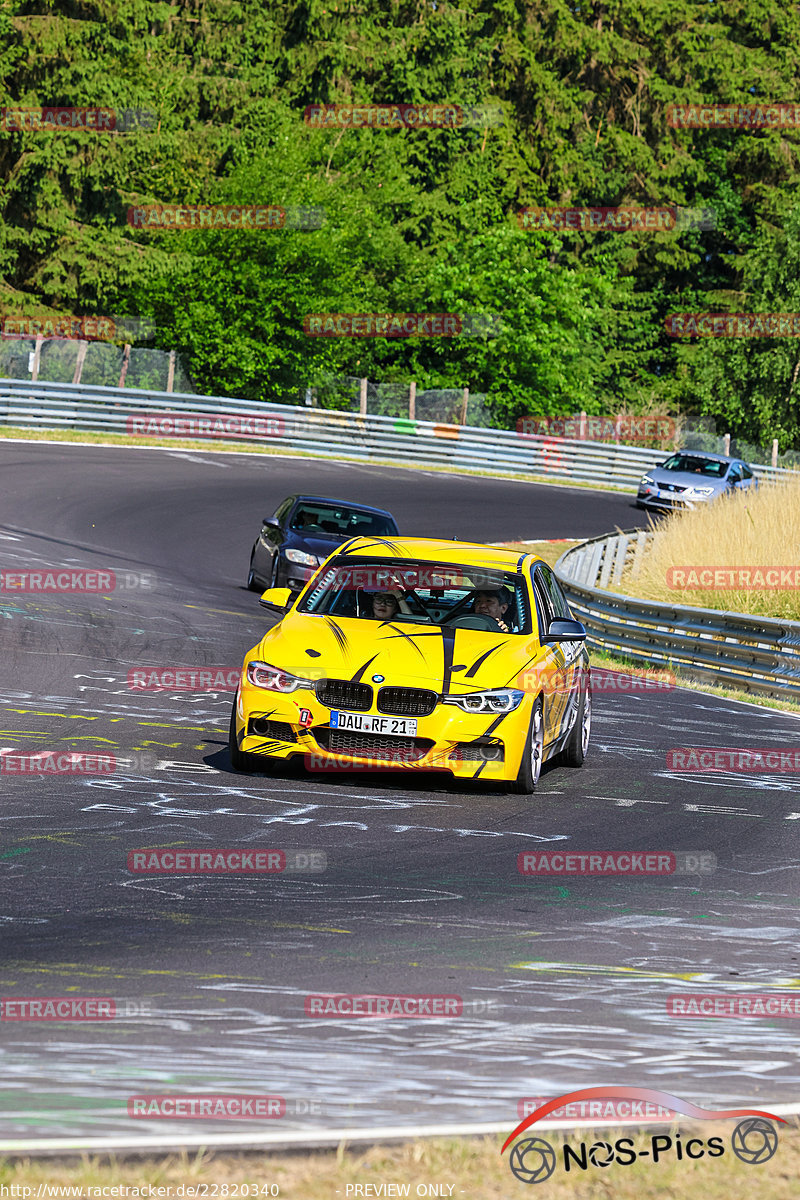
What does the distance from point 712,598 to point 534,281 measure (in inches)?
1406

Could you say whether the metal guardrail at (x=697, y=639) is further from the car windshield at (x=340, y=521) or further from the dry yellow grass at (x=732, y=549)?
the car windshield at (x=340, y=521)

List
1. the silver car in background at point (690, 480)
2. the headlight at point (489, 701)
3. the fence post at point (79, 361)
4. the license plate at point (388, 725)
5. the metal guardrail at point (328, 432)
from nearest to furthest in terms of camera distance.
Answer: the license plate at point (388, 725)
the headlight at point (489, 701)
the silver car in background at point (690, 480)
the metal guardrail at point (328, 432)
the fence post at point (79, 361)

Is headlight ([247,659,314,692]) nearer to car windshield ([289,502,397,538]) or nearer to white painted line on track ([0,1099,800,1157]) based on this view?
white painted line on track ([0,1099,800,1157])

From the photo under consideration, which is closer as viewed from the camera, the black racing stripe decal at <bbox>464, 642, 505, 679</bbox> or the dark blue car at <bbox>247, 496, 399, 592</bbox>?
the black racing stripe decal at <bbox>464, 642, 505, 679</bbox>

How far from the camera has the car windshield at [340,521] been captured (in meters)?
20.8

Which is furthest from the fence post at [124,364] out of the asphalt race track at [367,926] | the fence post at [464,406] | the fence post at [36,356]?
the asphalt race track at [367,926]

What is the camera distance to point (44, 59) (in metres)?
45.9

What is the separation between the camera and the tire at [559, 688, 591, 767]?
1117cm

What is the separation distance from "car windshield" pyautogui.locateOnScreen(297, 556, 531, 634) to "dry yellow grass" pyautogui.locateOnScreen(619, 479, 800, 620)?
34.3ft

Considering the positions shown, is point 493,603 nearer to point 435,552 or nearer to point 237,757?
point 435,552

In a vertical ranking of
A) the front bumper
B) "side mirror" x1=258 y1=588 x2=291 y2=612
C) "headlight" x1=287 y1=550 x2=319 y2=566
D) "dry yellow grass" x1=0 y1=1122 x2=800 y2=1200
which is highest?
"dry yellow grass" x1=0 y1=1122 x2=800 y2=1200

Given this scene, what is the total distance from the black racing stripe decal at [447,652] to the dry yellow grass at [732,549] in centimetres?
1133

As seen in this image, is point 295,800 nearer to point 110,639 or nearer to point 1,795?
point 1,795

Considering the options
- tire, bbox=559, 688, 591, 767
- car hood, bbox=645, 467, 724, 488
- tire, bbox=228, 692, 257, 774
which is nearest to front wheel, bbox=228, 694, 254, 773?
tire, bbox=228, 692, 257, 774
